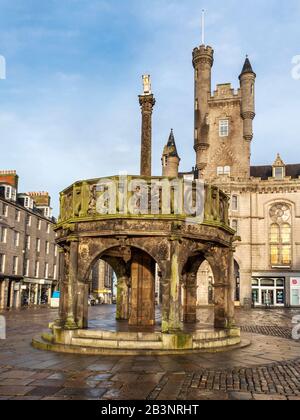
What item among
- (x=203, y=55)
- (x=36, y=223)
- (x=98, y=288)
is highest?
(x=203, y=55)

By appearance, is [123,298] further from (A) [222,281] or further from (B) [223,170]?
(B) [223,170]

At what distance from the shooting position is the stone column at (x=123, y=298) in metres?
18.7

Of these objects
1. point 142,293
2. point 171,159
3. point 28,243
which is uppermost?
point 171,159

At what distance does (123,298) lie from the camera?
62.2 ft

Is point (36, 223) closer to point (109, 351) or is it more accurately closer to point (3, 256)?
point (3, 256)

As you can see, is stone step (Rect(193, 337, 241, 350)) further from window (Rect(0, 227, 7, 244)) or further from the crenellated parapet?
window (Rect(0, 227, 7, 244))

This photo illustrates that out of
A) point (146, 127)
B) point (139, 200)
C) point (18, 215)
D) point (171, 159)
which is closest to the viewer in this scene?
point (139, 200)

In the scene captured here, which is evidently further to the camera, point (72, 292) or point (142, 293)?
point (142, 293)

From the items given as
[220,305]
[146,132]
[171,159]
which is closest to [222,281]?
[220,305]

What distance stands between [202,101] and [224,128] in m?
4.44

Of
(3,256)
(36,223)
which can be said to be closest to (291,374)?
(3,256)

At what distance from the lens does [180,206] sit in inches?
489

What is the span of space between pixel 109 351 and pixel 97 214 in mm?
3838

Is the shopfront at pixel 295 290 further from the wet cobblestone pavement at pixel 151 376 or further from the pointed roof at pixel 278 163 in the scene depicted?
the wet cobblestone pavement at pixel 151 376
